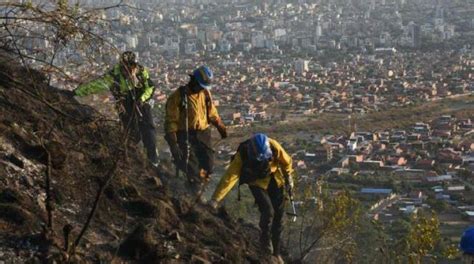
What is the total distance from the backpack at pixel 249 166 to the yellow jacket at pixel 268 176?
26mm

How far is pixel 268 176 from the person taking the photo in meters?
4.49

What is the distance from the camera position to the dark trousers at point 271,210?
448 cm

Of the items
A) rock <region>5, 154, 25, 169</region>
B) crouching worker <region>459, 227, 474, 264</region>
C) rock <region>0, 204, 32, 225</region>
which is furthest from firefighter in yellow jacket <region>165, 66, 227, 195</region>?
crouching worker <region>459, 227, 474, 264</region>

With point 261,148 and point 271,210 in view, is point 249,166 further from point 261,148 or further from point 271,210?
point 271,210

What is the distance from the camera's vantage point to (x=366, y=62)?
54.5 metres

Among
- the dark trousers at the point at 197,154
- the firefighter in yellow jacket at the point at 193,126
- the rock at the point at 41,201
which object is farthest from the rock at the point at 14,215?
the dark trousers at the point at 197,154

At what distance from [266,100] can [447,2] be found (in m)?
63.0

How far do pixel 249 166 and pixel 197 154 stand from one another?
3.04ft

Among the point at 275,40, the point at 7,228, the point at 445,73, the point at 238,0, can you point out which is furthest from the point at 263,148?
the point at 238,0

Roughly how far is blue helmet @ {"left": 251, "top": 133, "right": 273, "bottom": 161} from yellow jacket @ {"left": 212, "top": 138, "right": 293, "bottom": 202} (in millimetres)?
75

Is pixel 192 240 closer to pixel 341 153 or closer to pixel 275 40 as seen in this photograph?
pixel 341 153

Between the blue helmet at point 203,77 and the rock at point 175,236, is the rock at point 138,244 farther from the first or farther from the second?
the blue helmet at point 203,77

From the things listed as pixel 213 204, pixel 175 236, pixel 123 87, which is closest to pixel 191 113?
pixel 213 204

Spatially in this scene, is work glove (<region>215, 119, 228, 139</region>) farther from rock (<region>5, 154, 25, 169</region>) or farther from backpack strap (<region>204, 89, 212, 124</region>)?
rock (<region>5, 154, 25, 169</region>)
